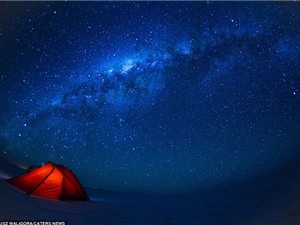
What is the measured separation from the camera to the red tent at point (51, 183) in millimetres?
A: 6059

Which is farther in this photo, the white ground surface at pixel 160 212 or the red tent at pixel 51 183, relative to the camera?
the red tent at pixel 51 183

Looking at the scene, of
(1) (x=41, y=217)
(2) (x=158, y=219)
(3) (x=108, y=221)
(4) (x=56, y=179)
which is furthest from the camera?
(4) (x=56, y=179)

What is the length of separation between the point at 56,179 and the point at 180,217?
2.96 meters

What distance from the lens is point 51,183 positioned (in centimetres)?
633

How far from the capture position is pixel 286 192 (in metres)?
5.64

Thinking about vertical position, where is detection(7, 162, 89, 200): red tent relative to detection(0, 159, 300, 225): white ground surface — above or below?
above

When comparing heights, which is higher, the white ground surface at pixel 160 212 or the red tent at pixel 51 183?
the red tent at pixel 51 183

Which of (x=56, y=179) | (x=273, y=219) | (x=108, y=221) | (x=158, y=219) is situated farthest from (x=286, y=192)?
(x=56, y=179)

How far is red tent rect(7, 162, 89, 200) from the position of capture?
6059 millimetres

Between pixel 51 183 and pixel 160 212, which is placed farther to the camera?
pixel 51 183

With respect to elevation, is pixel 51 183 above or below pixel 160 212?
above

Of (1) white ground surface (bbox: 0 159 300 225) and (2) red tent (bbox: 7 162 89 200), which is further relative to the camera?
(2) red tent (bbox: 7 162 89 200)

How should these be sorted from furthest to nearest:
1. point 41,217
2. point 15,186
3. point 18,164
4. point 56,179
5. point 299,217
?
point 18,164 → point 56,179 → point 15,186 → point 41,217 → point 299,217

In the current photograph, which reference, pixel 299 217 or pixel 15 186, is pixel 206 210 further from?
pixel 15 186
